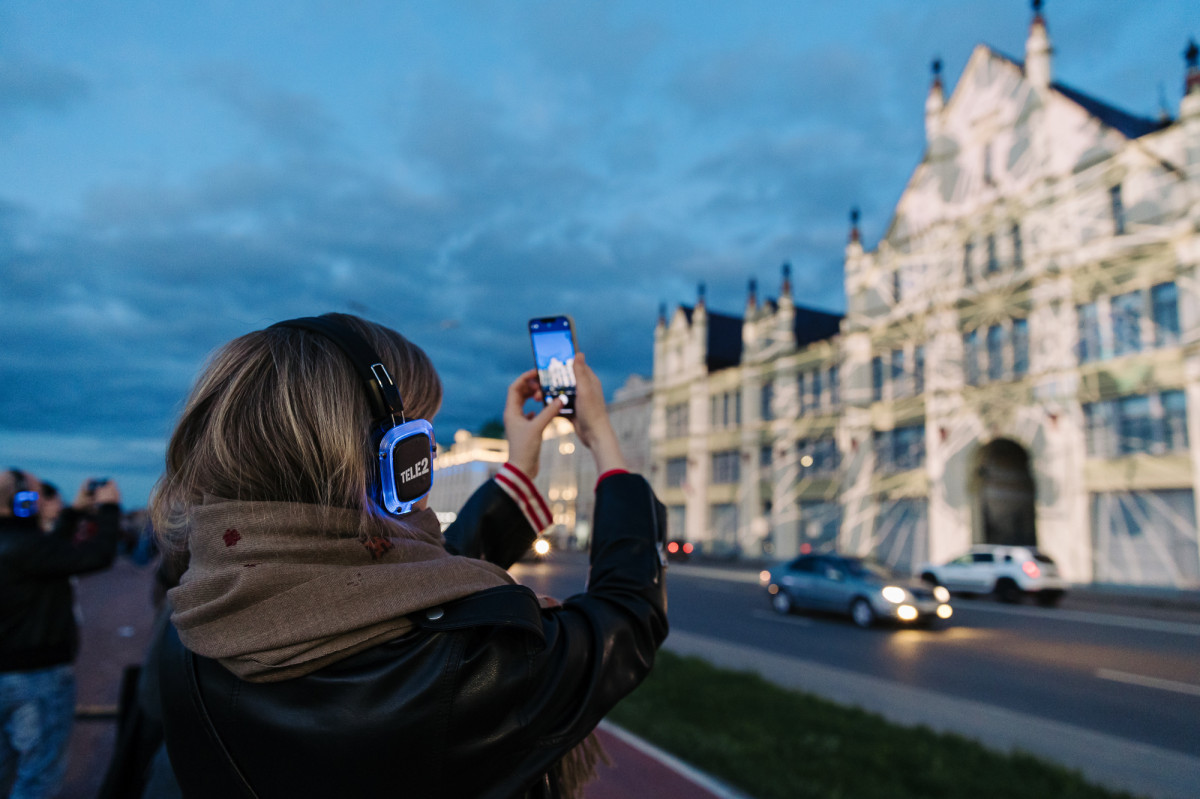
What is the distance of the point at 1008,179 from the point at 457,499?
3220 centimetres

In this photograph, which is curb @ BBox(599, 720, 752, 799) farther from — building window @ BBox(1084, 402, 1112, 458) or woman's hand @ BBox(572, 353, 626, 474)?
building window @ BBox(1084, 402, 1112, 458)

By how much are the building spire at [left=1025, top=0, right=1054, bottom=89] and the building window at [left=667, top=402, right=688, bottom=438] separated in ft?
89.9

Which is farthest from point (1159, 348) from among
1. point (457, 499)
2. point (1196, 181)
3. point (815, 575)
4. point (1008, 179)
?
point (457, 499)

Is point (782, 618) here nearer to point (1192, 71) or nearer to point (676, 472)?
point (1192, 71)

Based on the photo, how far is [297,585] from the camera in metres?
1.30

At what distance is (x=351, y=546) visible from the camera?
4.52 feet

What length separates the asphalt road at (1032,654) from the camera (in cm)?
840

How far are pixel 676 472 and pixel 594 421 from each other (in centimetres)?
4860

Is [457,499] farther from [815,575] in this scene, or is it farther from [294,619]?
[815,575]

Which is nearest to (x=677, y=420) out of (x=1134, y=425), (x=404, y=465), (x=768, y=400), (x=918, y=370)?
(x=768, y=400)

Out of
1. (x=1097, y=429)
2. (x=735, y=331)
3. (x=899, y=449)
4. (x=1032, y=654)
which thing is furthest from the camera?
(x=735, y=331)

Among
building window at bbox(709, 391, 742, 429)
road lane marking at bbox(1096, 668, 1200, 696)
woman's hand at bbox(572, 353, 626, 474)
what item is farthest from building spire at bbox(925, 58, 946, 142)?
woman's hand at bbox(572, 353, 626, 474)

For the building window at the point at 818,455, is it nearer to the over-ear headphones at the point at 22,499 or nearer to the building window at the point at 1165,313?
the building window at the point at 1165,313

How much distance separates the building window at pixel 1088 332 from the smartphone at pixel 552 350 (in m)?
28.4
